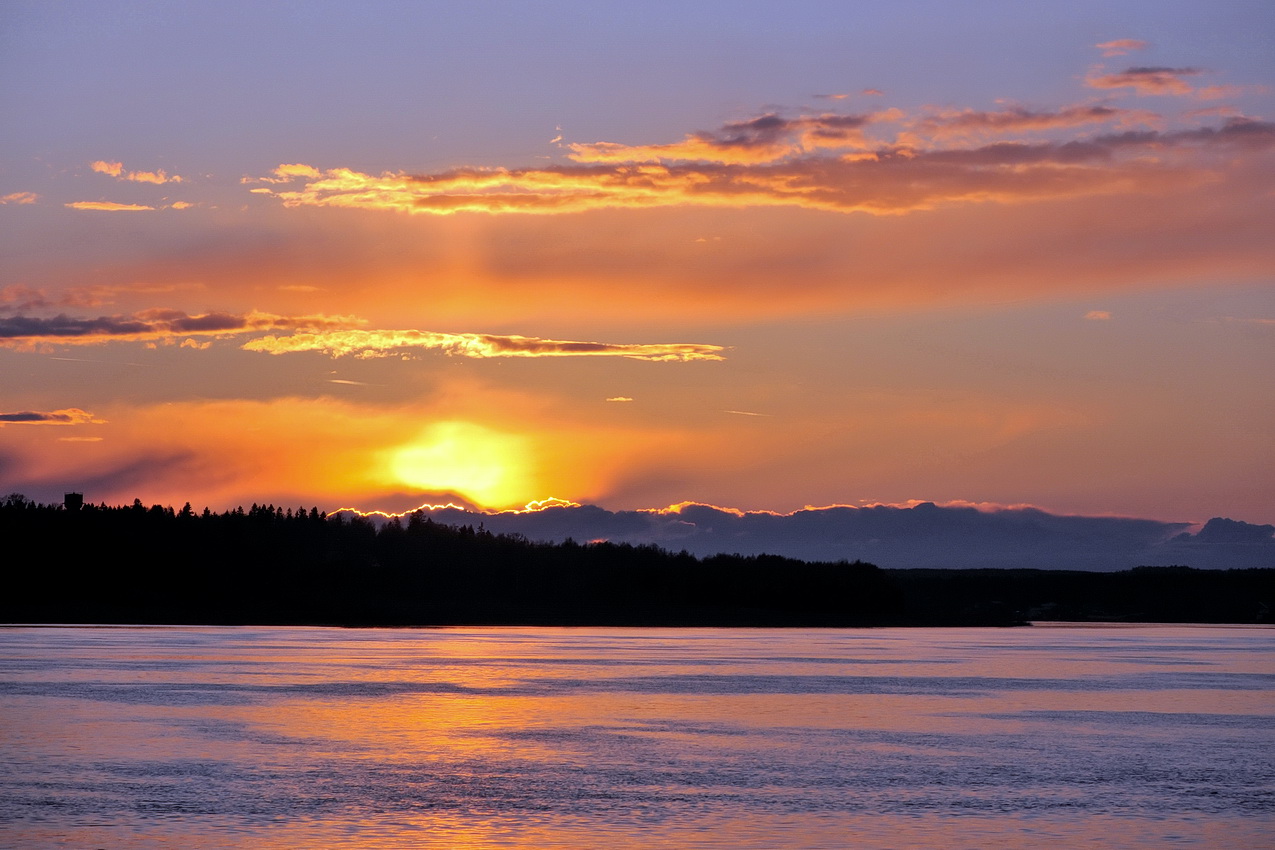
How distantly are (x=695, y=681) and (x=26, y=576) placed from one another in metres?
132

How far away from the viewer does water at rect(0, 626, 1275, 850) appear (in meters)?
28.1

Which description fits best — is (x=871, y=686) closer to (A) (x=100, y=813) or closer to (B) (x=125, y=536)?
(A) (x=100, y=813)

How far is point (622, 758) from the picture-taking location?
38.9m

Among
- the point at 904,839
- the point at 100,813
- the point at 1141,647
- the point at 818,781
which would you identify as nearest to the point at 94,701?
the point at 100,813

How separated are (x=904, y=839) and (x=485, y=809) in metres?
8.47

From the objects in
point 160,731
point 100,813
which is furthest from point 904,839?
point 160,731

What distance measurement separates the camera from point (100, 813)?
28.8 m

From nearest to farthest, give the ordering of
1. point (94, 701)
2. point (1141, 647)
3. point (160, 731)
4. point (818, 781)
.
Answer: point (818, 781)
point (160, 731)
point (94, 701)
point (1141, 647)

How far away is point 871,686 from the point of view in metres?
68.4

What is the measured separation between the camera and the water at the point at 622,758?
92.2 ft

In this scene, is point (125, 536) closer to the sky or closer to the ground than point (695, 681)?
closer to the sky

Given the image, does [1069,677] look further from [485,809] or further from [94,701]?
[485,809]

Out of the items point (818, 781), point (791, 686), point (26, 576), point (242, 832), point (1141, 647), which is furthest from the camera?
point (26, 576)

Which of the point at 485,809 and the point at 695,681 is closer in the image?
the point at 485,809
